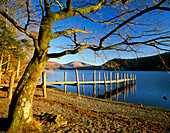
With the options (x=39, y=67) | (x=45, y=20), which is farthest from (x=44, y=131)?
(x=45, y=20)

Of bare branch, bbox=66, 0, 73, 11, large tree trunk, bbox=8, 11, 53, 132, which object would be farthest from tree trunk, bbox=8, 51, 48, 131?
bare branch, bbox=66, 0, 73, 11

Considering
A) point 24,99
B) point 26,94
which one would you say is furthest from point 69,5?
point 24,99

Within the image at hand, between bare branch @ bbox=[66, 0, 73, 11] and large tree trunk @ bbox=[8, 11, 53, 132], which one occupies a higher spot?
bare branch @ bbox=[66, 0, 73, 11]

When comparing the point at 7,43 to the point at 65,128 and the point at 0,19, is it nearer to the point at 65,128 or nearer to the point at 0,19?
the point at 0,19

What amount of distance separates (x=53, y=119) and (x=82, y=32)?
3789 mm

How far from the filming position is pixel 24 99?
3.26 m

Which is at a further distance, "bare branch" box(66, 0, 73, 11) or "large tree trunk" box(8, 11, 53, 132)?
"bare branch" box(66, 0, 73, 11)

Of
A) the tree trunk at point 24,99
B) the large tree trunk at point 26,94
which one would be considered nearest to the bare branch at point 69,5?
the large tree trunk at point 26,94

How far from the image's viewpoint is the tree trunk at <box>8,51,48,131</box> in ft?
10.5

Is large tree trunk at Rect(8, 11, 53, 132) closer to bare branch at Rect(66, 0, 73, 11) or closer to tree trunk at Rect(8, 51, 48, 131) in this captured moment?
tree trunk at Rect(8, 51, 48, 131)

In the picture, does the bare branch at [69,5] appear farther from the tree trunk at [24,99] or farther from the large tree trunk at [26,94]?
the tree trunk at [24,99]

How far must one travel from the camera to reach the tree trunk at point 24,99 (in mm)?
3211

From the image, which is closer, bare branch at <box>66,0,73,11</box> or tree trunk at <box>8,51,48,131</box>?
tree trunk at <box>8,51,48,131</box>

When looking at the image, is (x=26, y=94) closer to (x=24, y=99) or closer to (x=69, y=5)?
(x=24, y=99)
